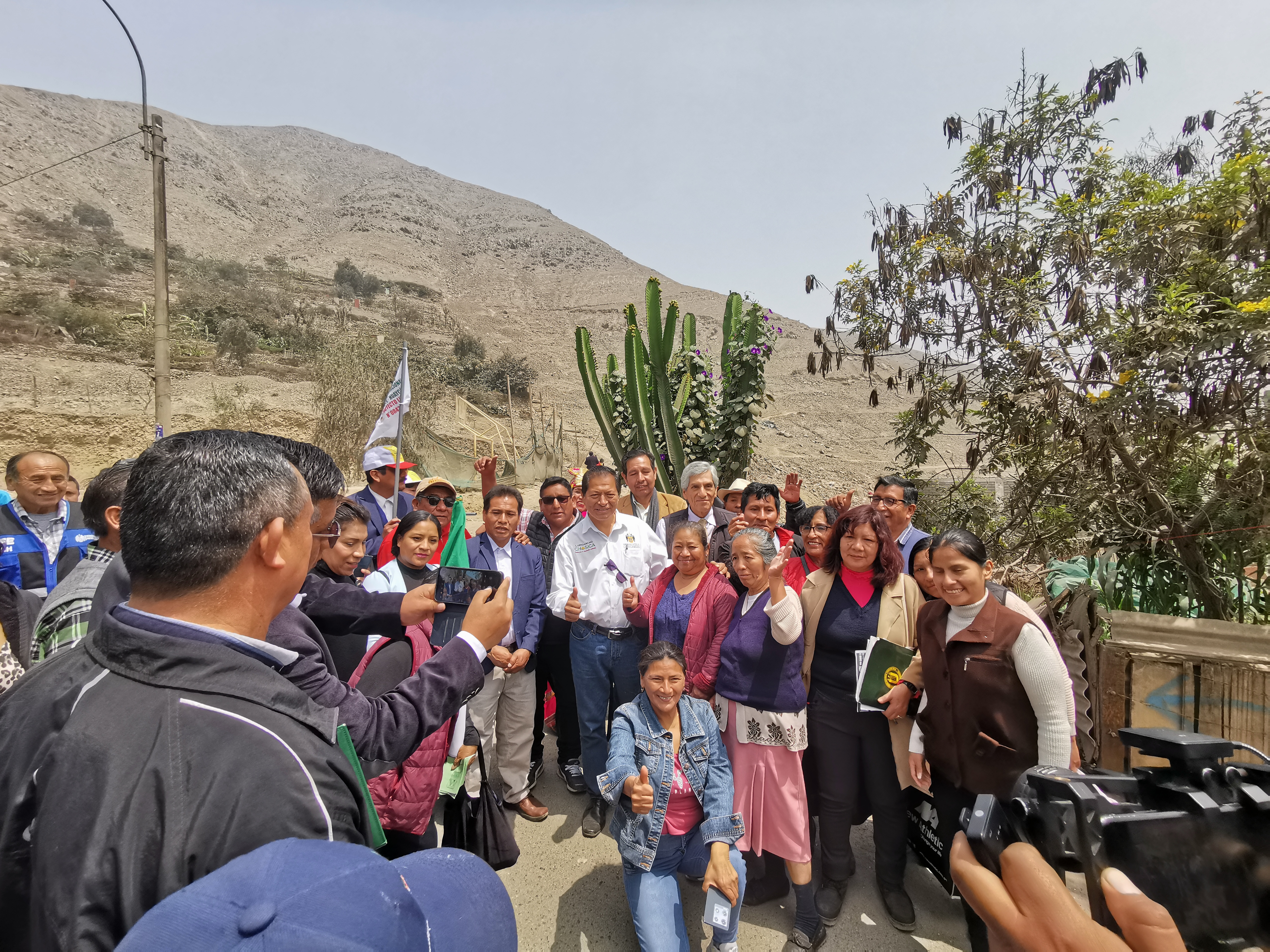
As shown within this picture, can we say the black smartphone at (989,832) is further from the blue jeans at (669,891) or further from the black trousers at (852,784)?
the black trousers at (852,784)

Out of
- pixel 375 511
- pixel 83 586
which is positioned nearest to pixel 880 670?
pixel 83 586

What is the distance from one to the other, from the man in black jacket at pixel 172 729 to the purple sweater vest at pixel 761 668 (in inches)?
83.5

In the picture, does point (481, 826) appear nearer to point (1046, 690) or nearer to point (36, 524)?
point (1046, 690)

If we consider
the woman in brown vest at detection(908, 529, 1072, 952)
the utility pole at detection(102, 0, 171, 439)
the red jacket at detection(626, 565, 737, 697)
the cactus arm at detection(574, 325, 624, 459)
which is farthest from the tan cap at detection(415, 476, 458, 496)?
the utility pole at detection(102, 0, 171, 439)

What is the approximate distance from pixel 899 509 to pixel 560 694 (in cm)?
245

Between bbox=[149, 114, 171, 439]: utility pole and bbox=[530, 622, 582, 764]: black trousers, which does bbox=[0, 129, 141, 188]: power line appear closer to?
Answer: bbox=[149, 114, 171, 439]: utility pole

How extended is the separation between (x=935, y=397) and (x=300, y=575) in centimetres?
661

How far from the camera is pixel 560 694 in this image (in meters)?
3.96

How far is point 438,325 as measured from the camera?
40031mm

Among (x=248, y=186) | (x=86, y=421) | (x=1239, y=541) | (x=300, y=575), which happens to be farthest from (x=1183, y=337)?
(x=248, y=186)

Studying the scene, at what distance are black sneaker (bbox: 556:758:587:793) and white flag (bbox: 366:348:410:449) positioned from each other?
2820 millimetres

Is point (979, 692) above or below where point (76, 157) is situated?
below

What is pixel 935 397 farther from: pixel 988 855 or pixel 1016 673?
pixel 988 855

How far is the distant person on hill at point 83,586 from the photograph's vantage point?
1.80m
